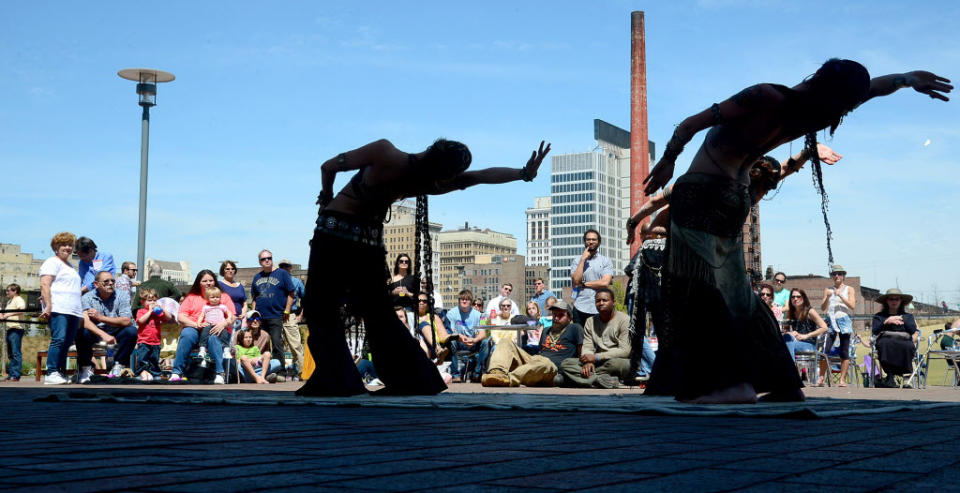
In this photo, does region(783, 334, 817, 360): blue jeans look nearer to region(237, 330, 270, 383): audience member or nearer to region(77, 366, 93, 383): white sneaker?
region(237, 330, 270, 383): audience member

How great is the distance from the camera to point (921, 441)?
3357 mm

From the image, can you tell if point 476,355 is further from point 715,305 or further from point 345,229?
point 715,305

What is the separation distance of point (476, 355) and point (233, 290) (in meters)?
3.60

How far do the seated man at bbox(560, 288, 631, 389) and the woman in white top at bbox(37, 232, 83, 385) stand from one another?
19.0 feet

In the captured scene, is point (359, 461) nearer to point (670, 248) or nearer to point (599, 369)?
point (670, 248)

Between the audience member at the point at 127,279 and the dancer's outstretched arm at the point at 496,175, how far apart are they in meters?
8.41

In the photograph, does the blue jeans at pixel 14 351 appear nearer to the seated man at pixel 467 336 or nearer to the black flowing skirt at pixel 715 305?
the seated man at pixel 467 336

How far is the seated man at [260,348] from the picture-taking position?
46.5ft

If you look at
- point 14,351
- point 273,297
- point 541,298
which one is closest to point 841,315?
point 541,298

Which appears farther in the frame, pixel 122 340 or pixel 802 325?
pixel 802 325

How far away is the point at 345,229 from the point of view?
676cm

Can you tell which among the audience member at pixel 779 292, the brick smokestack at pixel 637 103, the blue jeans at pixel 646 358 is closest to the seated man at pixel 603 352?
the blue jeans at pixel 646 358

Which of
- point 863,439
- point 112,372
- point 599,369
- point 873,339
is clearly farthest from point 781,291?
point 863,439

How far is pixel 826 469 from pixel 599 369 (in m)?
8.79
